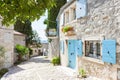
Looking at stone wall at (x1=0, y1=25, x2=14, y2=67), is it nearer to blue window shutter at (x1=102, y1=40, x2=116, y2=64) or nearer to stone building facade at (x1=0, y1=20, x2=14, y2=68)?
stone building facade at (x1=0, y1=20, x2=14, y2=68)

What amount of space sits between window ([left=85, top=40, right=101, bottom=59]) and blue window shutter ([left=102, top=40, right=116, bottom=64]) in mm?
1292

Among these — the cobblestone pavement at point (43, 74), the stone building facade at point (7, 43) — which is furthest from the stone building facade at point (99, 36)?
the stone building facade at point (7, 43)

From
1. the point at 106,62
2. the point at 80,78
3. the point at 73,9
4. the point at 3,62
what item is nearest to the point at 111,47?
the point at 106,62

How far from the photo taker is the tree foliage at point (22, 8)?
3123 millimetres

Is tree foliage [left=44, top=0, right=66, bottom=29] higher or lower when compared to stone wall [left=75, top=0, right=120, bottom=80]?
higher

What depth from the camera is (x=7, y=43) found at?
Answer: 2047 centimetres

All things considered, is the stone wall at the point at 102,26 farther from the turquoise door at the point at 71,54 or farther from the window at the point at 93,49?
the turquoise door at the point at 71,54

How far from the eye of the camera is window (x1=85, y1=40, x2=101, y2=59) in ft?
35.0

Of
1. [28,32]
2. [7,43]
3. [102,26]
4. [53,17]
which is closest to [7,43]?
[7,43]

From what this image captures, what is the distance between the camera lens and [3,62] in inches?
757

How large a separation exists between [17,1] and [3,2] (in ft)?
0.73

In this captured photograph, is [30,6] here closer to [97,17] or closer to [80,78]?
[97,17]

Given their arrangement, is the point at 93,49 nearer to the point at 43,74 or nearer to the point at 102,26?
the point at 102,26

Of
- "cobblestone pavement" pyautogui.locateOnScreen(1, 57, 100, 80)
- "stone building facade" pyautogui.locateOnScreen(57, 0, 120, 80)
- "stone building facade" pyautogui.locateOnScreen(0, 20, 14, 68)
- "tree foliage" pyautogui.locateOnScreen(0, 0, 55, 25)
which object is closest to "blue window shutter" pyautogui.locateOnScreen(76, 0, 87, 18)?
"stone building facade" pyautogui.locateOnScreen(57, 0, 120, 80)
